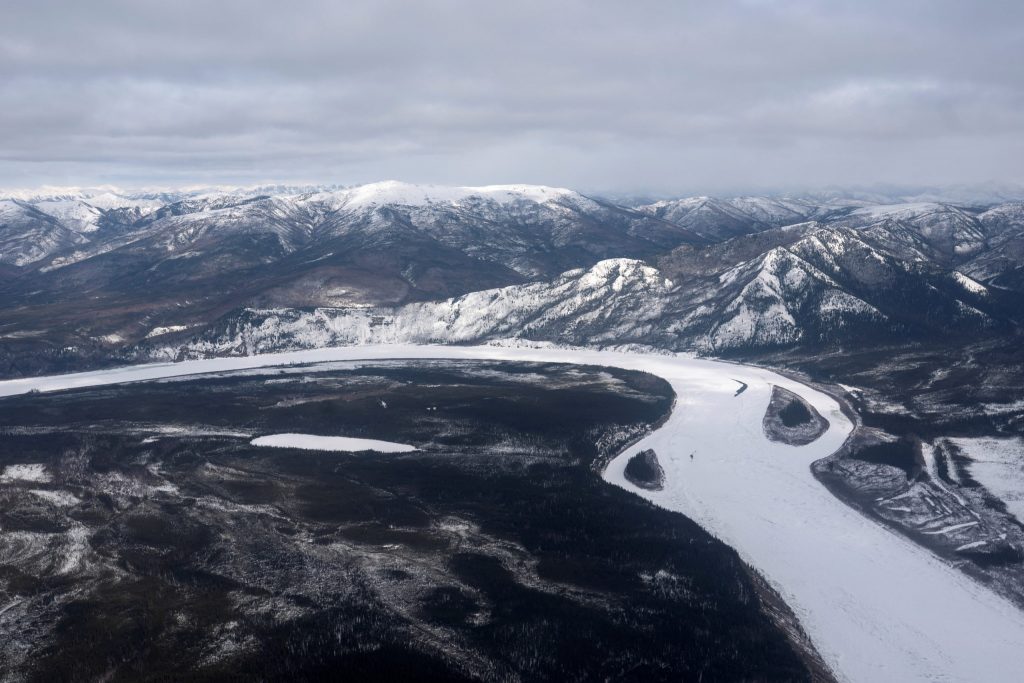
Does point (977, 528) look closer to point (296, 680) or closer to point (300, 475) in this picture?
point (296, 680)

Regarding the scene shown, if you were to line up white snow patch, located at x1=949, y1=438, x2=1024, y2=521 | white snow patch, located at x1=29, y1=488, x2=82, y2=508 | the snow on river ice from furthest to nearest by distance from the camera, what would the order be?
white snow patch, located at x1=29, y1=488, x2=82, y2=508 → white snow patch, located at x1=949, y1=438, x2=1024, y2=521 → the snow on river ice

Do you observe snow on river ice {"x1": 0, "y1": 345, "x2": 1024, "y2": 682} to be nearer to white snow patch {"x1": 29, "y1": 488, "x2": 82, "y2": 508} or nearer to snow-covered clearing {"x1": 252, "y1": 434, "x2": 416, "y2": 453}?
snow-covered clearing {"x1": 252, "y1": 434, "x2": 416, "y2": 453}

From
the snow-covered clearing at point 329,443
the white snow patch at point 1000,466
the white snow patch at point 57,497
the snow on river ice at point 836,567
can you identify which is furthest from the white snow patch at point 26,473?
the white snow patch at point 1000,466

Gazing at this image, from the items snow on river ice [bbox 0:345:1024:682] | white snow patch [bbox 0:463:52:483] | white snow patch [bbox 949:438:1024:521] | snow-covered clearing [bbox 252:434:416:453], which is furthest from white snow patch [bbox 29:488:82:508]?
white snow patch [bbox 949:438:1024:521]

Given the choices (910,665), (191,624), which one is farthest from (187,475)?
(910,665)

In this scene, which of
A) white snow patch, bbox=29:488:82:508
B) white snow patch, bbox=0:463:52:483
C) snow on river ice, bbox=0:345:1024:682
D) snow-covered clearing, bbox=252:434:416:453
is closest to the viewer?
snow on river ice, bbox=0:345:1024:682

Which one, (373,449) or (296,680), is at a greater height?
(296,680)
